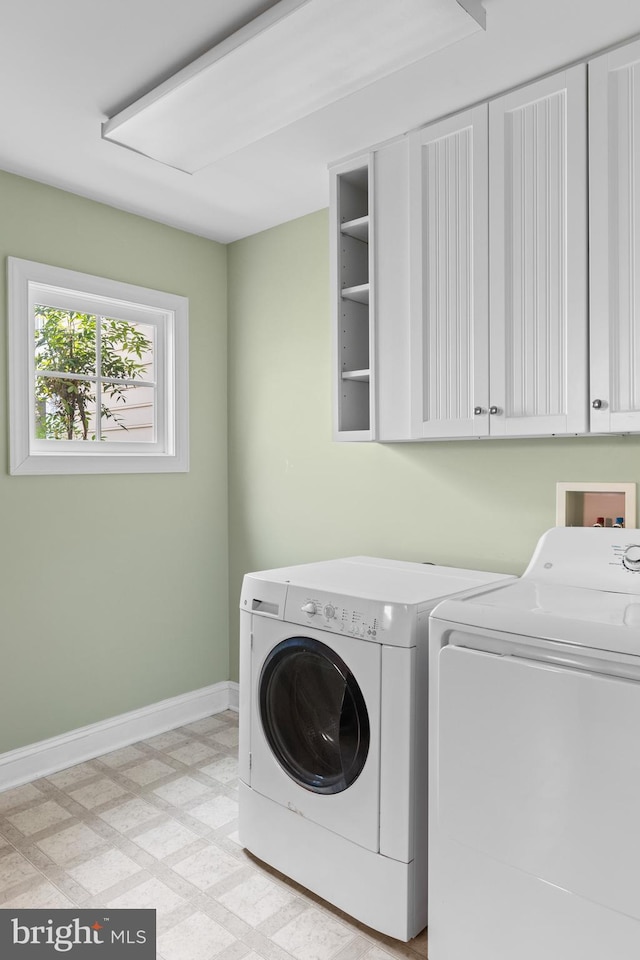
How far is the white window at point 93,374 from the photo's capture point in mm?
2615

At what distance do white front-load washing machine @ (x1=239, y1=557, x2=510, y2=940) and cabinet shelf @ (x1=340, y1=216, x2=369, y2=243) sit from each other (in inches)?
48.4

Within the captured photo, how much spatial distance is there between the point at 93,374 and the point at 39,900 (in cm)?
195

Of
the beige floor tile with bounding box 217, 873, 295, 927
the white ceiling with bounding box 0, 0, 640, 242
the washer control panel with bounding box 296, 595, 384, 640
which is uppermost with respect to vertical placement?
the white ceiling with bounding box 0, 0, 640, 242

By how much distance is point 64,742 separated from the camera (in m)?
2.75

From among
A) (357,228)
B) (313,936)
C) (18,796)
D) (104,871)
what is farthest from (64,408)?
(313,936)

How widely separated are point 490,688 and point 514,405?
2.81ft

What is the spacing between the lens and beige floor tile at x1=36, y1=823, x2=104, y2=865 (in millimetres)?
2131

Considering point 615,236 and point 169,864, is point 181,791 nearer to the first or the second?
point 169,864

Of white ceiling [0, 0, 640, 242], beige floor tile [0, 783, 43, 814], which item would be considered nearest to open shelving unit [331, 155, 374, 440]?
white ceiling [0, 0, 640, 242]

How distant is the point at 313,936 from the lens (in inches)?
70.1

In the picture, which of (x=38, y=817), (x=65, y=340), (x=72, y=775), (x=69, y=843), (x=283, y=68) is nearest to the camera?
(x=283, y=68)

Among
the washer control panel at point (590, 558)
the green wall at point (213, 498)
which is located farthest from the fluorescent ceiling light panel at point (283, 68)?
the washer control panel at point (590, 558)

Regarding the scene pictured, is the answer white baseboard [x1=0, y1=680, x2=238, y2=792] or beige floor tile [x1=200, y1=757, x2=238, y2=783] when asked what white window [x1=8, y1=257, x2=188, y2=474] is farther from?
beige floor tile [x1=200, y1=757, x2=238, y2=783]

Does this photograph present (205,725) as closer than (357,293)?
No
